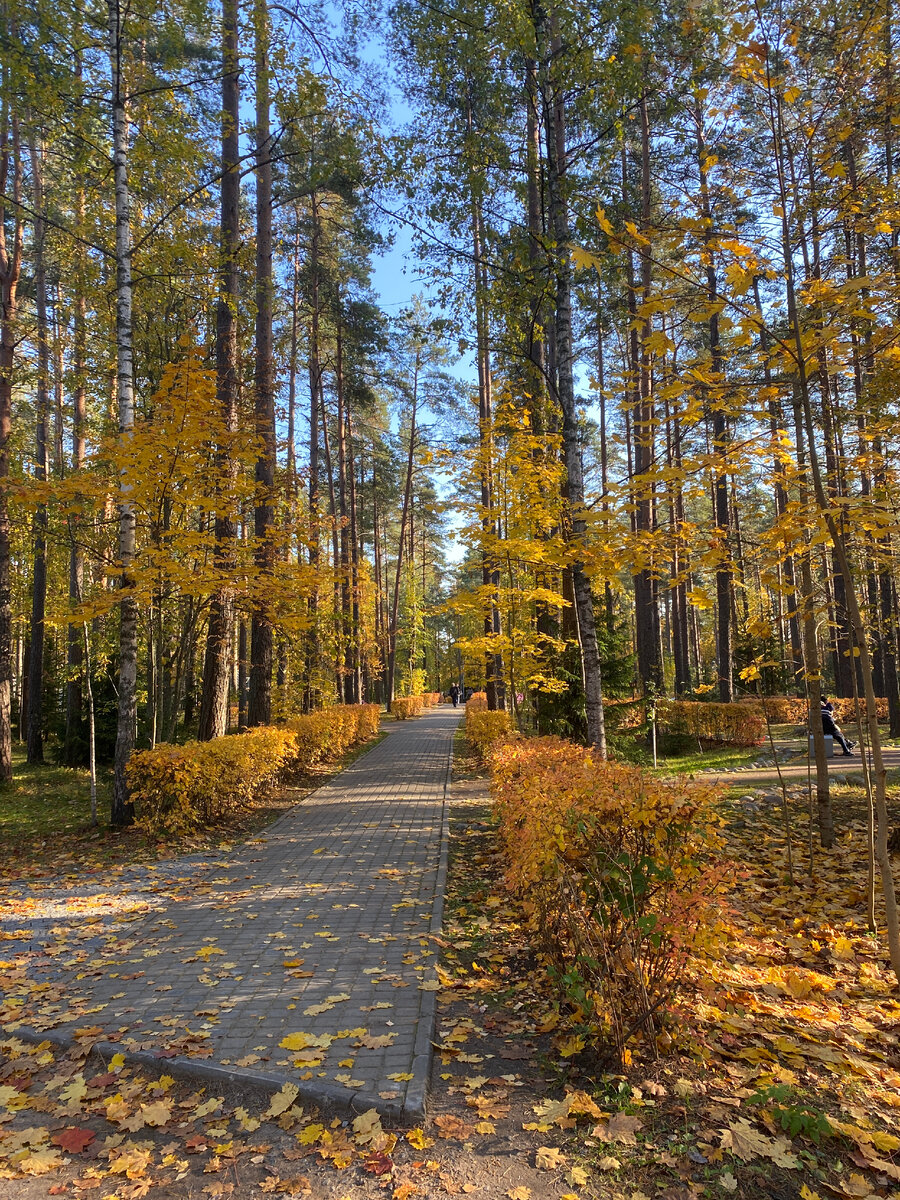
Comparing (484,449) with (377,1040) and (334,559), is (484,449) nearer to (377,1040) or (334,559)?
(377,1040)

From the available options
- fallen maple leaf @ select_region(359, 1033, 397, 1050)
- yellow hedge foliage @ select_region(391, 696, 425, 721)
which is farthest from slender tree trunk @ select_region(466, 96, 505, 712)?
yellow hedge foliage @ select_region(391, 696, 425, 721)

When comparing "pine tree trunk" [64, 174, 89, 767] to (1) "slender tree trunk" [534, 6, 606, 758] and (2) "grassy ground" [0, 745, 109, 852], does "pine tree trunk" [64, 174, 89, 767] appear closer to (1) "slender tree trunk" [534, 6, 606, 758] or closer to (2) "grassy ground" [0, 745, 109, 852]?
(2) "grassy ground" [0, 745, 109, 852]

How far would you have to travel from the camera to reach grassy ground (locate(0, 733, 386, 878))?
685 cm

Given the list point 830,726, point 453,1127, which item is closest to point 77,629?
point 453,1127

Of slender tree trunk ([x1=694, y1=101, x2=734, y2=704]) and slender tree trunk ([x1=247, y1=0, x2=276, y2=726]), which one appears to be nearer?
slender tree trunk ([x1=694, y1=101, x2=734, y2=704])

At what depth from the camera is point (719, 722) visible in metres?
15.7

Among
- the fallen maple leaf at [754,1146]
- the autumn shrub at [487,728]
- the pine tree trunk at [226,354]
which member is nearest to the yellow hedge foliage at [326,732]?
the pine tree trunk at [226,354]

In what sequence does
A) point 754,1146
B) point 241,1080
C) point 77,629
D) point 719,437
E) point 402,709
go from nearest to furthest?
1. point 754,1146
2. point 241,1080
3. point 719,437
4. point 77,629
5. point 402,709

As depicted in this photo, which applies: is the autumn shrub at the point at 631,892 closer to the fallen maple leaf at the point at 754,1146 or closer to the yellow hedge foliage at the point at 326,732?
the fallen maple leaf at the point at 754,1146

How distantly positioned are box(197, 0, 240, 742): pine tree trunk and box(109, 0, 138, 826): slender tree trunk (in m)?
1.71

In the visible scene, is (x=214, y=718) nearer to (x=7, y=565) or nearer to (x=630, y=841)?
(x=7, y=565)

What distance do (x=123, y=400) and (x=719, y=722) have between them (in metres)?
13.9

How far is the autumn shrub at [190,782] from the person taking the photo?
7348 mm

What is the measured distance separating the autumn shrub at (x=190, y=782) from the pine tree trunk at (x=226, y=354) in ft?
5.32
